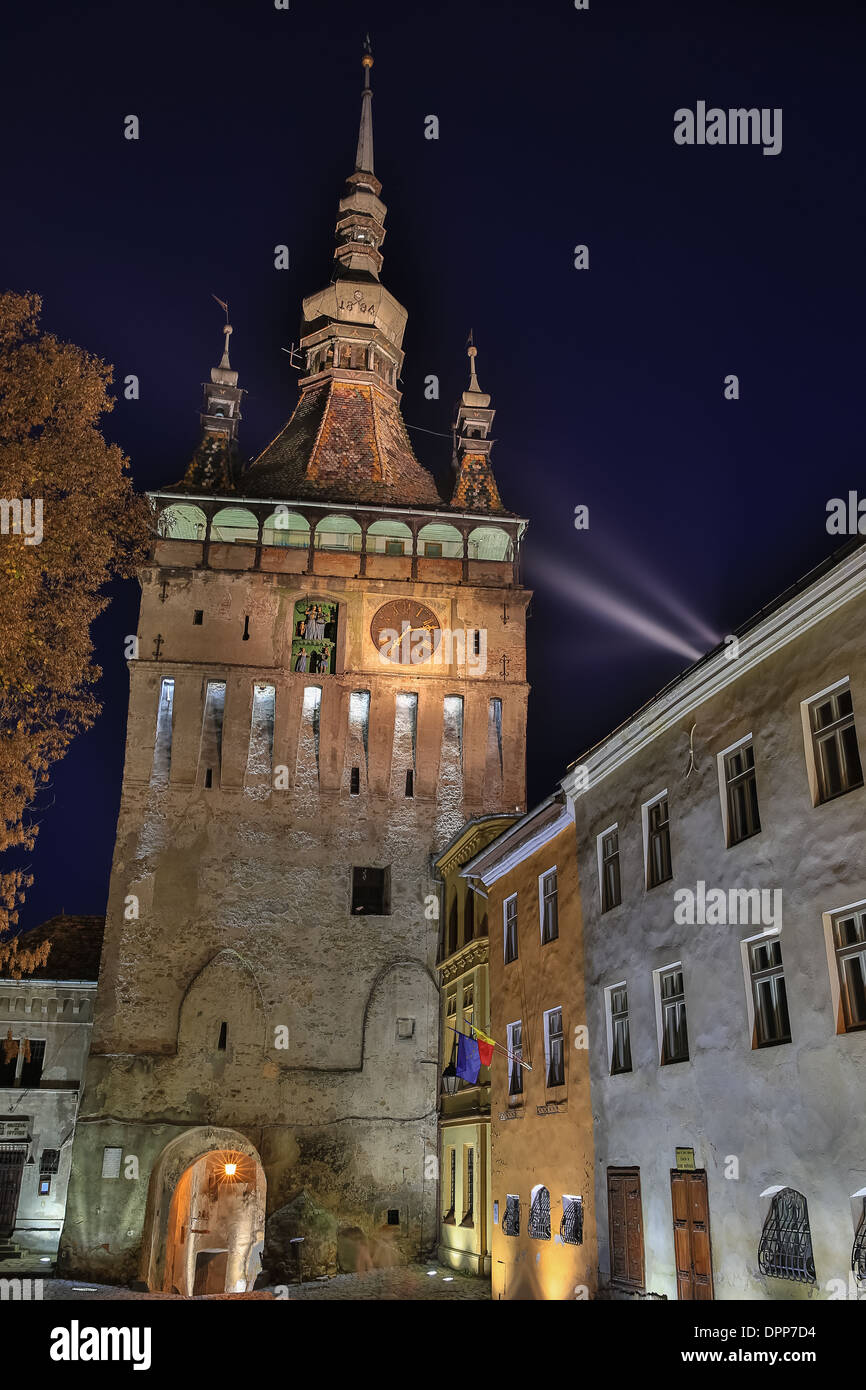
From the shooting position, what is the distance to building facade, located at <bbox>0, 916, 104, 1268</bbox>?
1212 inches

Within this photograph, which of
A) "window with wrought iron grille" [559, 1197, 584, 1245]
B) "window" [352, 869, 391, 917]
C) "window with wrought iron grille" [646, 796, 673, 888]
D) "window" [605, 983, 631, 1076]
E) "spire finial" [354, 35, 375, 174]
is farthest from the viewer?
"spire finial" [354, 35, 375, 174]

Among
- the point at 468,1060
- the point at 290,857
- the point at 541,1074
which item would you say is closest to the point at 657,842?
the point at 541,1074

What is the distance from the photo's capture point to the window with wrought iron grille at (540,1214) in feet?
60.8

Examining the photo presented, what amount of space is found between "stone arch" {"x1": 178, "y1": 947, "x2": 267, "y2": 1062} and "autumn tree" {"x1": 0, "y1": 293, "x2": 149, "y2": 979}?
40.8 ft

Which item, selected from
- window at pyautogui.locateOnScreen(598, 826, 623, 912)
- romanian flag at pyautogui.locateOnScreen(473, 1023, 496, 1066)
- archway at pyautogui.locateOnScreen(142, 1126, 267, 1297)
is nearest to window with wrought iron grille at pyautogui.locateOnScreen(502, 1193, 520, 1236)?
romanian flag at pyautogui.locateOnScreen(473, 1023, 496, 1066)

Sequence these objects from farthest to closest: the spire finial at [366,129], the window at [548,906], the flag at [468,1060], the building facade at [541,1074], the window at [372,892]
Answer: the spire finial at [366,129]
the window at [372,892]
the flag at [468,1060]
the window at [548,906]
the building facade at [541,1074]

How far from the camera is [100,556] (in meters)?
18.1

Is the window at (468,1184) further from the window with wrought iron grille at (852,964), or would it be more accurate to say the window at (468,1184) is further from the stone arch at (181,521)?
the stone arch at (181,521)

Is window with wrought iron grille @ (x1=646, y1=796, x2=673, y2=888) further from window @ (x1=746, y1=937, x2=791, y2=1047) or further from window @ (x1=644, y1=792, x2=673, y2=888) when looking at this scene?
window @ (x1=746, y1=937, x2=791, y2=1047)

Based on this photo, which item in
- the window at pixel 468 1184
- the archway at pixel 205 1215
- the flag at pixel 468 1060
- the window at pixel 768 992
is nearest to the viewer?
the window at pixel 768 992

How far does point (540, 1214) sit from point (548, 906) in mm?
5383

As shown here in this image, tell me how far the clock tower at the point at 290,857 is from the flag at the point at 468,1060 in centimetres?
858

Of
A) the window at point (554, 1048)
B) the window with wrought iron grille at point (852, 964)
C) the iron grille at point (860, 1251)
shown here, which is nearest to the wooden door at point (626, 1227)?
the window at point (554, 1048)
